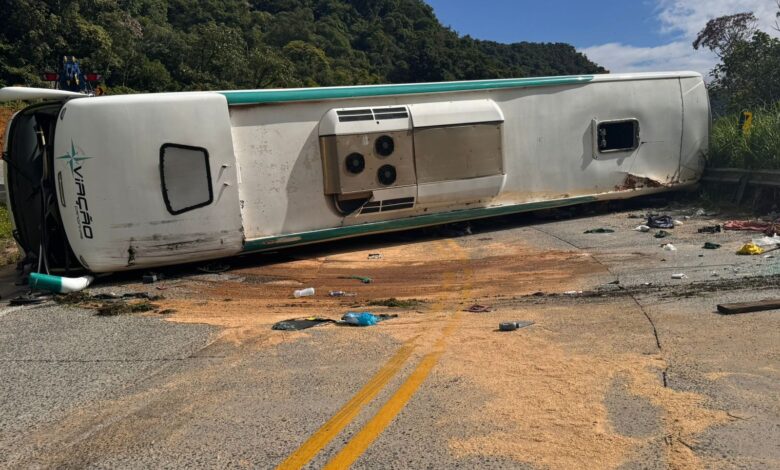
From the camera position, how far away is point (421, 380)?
4.08 metres

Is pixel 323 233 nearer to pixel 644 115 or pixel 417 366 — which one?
pixel 417 366

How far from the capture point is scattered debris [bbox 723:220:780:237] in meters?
8.81

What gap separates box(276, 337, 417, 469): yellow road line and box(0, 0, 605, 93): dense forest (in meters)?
31.0

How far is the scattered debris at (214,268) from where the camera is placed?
325 inches

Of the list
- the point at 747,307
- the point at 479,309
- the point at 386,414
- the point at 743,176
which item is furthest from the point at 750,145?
the point at 386,414

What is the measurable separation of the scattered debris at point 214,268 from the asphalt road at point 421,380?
3.72 ft

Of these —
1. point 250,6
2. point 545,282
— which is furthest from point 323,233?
point 250,6

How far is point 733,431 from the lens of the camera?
3217 mm

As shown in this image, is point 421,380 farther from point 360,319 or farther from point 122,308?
point 122,308

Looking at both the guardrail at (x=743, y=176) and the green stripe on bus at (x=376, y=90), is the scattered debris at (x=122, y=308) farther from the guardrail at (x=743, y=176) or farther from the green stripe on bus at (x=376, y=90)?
the guardrail at (x=743, y=176)

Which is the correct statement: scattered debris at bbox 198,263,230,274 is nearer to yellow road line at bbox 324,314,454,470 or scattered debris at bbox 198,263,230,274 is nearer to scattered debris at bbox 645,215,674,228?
yellow road line at bbox 324,314,454,470

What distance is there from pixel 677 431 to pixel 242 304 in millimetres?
4475

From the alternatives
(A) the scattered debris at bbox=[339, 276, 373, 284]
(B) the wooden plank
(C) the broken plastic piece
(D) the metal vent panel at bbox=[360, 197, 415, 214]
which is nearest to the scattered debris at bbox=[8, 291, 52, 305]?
(C) the broken plastic piece

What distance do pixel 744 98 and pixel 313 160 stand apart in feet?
41.9
